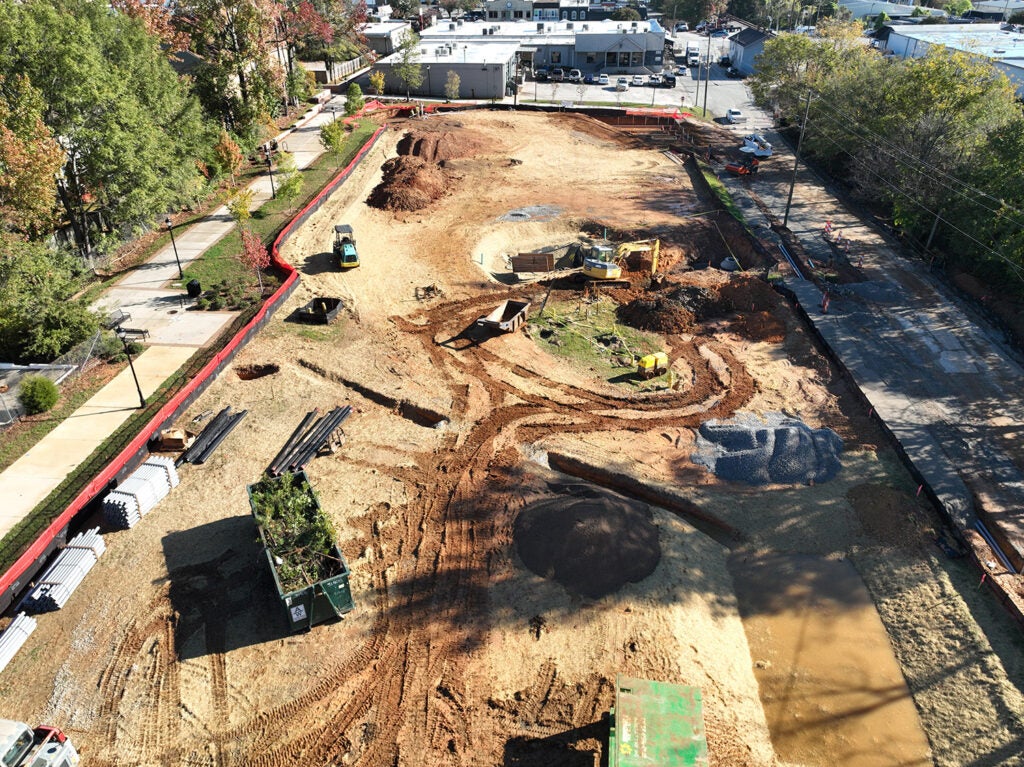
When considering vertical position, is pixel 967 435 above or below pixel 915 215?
below

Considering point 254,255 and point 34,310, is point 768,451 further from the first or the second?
point 34,310

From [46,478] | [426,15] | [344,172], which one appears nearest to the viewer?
[46,478]

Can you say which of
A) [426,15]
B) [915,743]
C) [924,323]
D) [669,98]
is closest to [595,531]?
[915,743]

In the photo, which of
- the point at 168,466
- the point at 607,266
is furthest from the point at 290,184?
the point at 168,466

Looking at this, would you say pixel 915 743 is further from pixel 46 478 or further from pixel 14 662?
pixel 46 478

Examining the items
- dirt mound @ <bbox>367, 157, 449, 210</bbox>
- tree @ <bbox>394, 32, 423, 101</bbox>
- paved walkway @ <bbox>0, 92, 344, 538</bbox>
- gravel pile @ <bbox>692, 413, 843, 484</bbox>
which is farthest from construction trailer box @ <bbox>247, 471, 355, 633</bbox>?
tree @ <bbox>394, 32, 423, 101</bbox>

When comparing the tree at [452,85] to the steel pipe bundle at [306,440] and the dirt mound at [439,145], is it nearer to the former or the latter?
the dirt mound at [439,145]

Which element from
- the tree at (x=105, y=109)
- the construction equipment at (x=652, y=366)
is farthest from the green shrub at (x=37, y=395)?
the construction equipment at (x=652, y=366)
